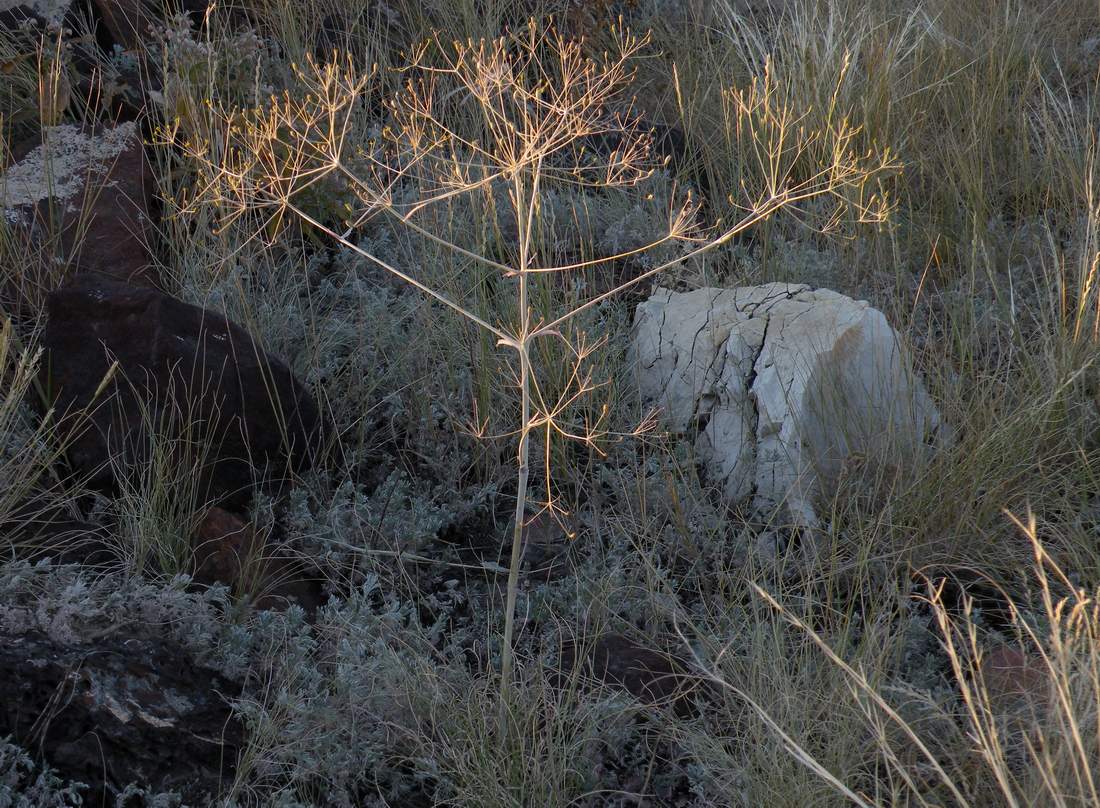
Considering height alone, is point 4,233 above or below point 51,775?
above

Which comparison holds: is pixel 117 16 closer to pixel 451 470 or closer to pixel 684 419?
pixel 451 470

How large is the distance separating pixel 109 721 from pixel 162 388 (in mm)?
949

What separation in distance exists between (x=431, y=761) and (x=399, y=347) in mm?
1503

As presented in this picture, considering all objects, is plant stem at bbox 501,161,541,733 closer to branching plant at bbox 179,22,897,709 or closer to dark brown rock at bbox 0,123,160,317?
branching plant at bbox 179,22,897,709

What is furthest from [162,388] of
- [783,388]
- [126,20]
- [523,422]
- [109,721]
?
[126,20]

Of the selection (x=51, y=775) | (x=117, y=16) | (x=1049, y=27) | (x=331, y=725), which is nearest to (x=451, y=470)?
(x=331, y=725)

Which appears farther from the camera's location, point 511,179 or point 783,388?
point 783,388

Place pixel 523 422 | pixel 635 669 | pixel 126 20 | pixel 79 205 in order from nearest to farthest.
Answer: pixel 523 422, pixel 635 669, pixel 79 205, pixel 126 20

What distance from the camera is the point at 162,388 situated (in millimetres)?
2721

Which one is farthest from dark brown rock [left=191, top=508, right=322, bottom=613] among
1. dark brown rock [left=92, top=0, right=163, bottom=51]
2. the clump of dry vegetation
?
dark brown rock [left=92, top=0, right=163, bottom=51]

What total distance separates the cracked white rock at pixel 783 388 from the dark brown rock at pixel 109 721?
1378 mm

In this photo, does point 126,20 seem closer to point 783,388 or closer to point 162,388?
point 162,388

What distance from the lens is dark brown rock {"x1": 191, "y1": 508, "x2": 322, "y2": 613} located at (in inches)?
99.7

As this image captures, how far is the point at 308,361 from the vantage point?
10.4 feet
